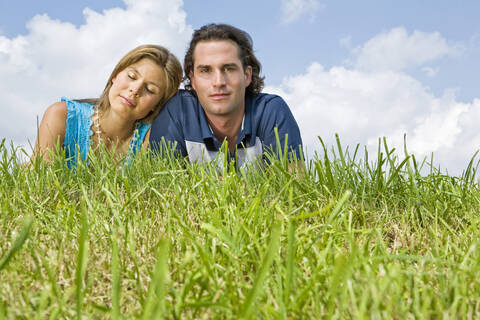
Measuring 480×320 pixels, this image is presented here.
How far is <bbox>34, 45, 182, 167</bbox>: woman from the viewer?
4.40 metres

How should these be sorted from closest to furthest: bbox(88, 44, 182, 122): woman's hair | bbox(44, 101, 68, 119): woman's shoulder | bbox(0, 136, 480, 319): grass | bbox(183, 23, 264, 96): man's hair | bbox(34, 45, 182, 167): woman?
bbox(0, 136, 480, 319): grass
bbox(34, 45, 182, 167): woman
bbox(44, 101, 68, 119): woman's shoulder
bbox(88, 44, 182, 122): woman's hair
bbox(183, 23, 264, 96): man's hair

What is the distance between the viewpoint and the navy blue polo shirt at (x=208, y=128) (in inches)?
173

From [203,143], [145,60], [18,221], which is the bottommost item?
[18,221]

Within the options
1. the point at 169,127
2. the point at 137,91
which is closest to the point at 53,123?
the point at 137,91

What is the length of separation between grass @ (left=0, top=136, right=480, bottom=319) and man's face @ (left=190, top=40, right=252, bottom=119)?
185 cm

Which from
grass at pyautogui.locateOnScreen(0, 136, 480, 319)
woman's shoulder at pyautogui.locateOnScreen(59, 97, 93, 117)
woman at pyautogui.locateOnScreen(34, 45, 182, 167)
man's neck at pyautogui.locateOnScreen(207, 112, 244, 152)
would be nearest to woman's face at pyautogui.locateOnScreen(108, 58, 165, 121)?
woman at pyautogui.locateOnScreen(34, 45, 182, 167)

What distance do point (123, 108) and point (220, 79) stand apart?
41.2 inches

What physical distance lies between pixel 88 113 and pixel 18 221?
127 inches

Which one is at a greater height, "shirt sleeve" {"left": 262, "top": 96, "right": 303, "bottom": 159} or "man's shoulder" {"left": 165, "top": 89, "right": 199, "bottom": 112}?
"man's shoulder" {"left": 165, "top": 89, "right": 199, "bottom": 112}

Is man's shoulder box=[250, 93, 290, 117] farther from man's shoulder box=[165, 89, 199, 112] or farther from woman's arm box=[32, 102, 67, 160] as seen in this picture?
woman's arm box=[32, 102, 67, 160]

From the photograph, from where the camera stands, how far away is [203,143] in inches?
174

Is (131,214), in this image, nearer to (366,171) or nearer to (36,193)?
(36,193)

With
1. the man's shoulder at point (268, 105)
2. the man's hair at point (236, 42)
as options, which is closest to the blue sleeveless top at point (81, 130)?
the man's hair at point (236, 42)

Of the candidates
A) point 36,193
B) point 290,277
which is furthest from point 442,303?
point 36,193
